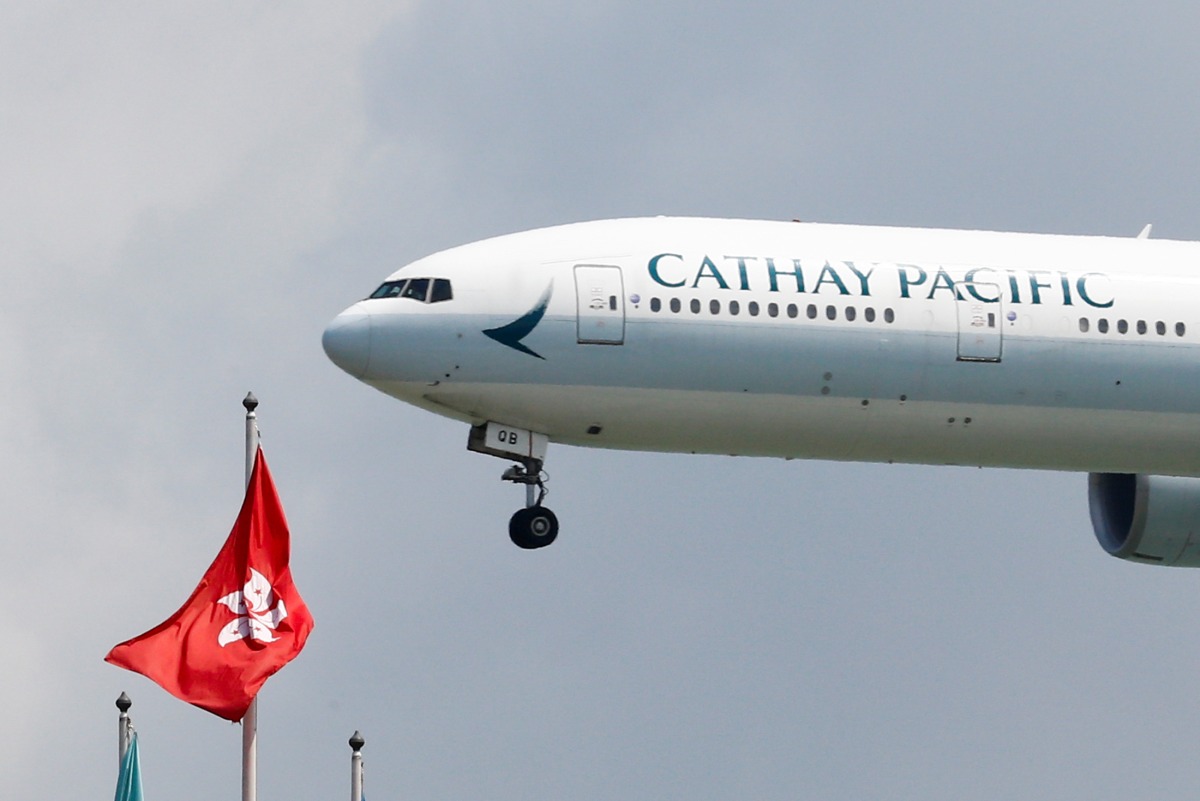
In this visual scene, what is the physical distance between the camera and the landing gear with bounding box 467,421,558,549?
6550cm

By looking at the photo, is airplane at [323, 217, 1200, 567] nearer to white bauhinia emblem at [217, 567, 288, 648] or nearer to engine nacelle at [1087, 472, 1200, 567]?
engine nacelle at [1087, 472, 1200, 567]

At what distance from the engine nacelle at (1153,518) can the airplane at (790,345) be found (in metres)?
5.45

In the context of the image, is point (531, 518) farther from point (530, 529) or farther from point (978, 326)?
point (978, 326)

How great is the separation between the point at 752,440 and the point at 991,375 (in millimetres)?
5156

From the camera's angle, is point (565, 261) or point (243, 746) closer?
point (243, 746)

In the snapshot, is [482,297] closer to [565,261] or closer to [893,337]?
[565,261]

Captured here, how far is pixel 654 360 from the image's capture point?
211 ft

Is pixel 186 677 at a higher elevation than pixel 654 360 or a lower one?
lower

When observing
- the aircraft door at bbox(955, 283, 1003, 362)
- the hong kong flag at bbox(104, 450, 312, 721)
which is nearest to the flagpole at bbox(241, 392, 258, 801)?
the hong kong flag at bbox(104, 450, 312, 721)

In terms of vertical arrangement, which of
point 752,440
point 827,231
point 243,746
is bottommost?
point 243,746

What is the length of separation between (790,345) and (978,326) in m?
4.20

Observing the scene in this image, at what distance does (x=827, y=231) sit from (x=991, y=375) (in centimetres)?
467

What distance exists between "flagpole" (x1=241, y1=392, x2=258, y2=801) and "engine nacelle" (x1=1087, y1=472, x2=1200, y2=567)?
1052 inches

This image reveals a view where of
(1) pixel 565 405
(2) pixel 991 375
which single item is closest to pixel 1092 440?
(2) pixel 991 375
